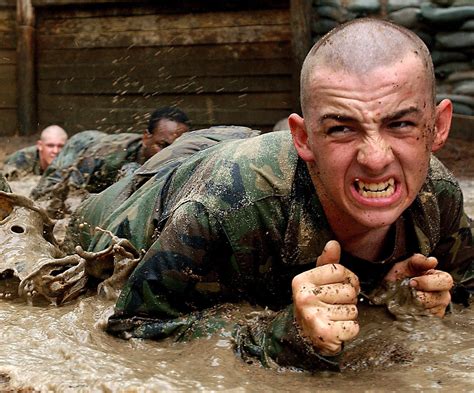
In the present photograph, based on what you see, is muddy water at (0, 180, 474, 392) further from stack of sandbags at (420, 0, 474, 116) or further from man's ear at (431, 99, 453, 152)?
stack of sandbags at (420, 0, 474, 116)

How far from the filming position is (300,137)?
91.6 inches

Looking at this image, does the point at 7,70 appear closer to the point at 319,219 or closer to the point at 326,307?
the point at 319,219

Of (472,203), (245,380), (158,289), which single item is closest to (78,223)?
(158,289)

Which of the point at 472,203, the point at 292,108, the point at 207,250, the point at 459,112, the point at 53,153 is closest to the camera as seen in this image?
the point at 207,250

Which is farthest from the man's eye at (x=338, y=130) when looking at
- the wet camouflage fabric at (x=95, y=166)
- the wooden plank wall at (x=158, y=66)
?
the wooden plank wall at (x=158, y=66)

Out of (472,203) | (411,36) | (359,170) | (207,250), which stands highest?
(411,36)

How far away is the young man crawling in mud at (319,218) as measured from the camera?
213cm

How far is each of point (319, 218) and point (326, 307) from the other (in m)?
0.36

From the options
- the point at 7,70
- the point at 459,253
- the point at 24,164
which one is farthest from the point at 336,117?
the point at 7,70

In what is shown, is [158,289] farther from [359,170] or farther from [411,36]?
[411,36]

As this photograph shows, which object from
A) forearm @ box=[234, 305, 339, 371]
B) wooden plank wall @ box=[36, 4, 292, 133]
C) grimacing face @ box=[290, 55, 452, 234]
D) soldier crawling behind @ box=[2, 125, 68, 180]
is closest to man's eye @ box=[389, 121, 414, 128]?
grimacing face @ box=[290, 55, 452, 234]

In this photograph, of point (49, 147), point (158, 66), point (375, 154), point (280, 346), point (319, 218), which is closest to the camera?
point (375, 154)

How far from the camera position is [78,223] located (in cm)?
367

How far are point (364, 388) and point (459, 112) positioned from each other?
580cm
